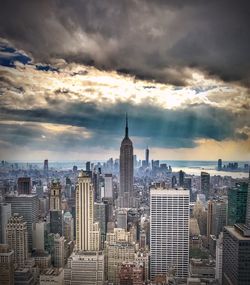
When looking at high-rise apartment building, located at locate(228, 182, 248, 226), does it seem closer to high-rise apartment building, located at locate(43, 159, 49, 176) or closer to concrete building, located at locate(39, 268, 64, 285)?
concrete building, located at locate(39, 268, 64, 285)

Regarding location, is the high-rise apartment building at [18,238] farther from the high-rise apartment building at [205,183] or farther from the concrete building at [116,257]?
the high-rise apartment building at [205,183]

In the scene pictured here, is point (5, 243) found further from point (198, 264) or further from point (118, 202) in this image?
point (198, 264)

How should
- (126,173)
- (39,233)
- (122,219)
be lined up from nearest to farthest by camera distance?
(126,173) → (39,233) → (122,219)

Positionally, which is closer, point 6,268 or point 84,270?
point 6,268

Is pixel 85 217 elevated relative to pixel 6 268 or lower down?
elevated

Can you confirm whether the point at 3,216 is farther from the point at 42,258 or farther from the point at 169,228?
the point at 169,228

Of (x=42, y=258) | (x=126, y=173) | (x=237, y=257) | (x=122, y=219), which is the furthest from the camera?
(x=122, y=219)

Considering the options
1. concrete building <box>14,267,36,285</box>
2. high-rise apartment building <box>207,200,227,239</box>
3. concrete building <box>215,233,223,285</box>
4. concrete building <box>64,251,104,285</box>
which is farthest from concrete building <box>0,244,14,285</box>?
high-rise apartment building <box>207,200,227,239</box>

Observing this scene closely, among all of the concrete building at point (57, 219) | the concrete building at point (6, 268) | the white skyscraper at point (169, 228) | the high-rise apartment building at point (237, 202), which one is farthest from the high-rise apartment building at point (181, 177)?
the concrete building at point (6, 268)

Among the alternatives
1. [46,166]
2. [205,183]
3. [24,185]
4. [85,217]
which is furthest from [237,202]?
[24,185]
